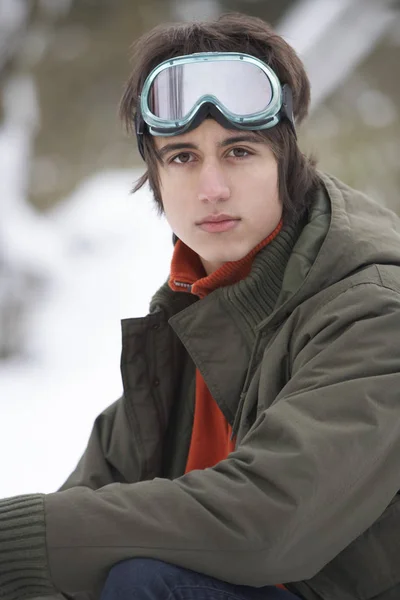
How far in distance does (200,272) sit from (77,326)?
134 inches

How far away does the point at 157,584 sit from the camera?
1.42 m

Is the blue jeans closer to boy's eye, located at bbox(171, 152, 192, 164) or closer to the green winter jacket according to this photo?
the green winter jacket

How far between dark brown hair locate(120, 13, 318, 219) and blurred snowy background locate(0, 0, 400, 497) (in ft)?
11.7

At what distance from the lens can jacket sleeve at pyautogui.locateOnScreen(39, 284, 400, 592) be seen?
1431 millimetres

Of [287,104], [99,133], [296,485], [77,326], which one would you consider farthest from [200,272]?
[99,133]

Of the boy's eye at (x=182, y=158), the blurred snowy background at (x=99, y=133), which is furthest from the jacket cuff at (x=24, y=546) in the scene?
the blurred snowy background at (x=99, y=133)

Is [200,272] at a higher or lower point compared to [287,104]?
lower

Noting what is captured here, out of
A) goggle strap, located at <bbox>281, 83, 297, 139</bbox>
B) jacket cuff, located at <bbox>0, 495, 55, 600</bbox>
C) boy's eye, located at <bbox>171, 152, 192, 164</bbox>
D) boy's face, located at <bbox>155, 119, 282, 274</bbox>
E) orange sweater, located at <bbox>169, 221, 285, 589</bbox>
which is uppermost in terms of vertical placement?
goggle strap, located at <bbox>281, 83, 297, 139</bbox>

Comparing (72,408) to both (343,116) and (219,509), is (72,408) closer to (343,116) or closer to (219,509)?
(219,509)

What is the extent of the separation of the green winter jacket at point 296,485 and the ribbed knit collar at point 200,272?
12 centimetres

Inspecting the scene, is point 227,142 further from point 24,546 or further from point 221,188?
point 24,546

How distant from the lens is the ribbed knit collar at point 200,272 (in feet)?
6.17

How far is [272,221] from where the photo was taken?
1858 millimetres

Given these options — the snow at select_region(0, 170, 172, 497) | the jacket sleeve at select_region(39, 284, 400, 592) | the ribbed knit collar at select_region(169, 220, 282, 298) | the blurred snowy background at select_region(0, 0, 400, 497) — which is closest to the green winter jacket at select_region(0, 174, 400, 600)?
the jacket sleeve at select_region(39, 284, 400, 592)
